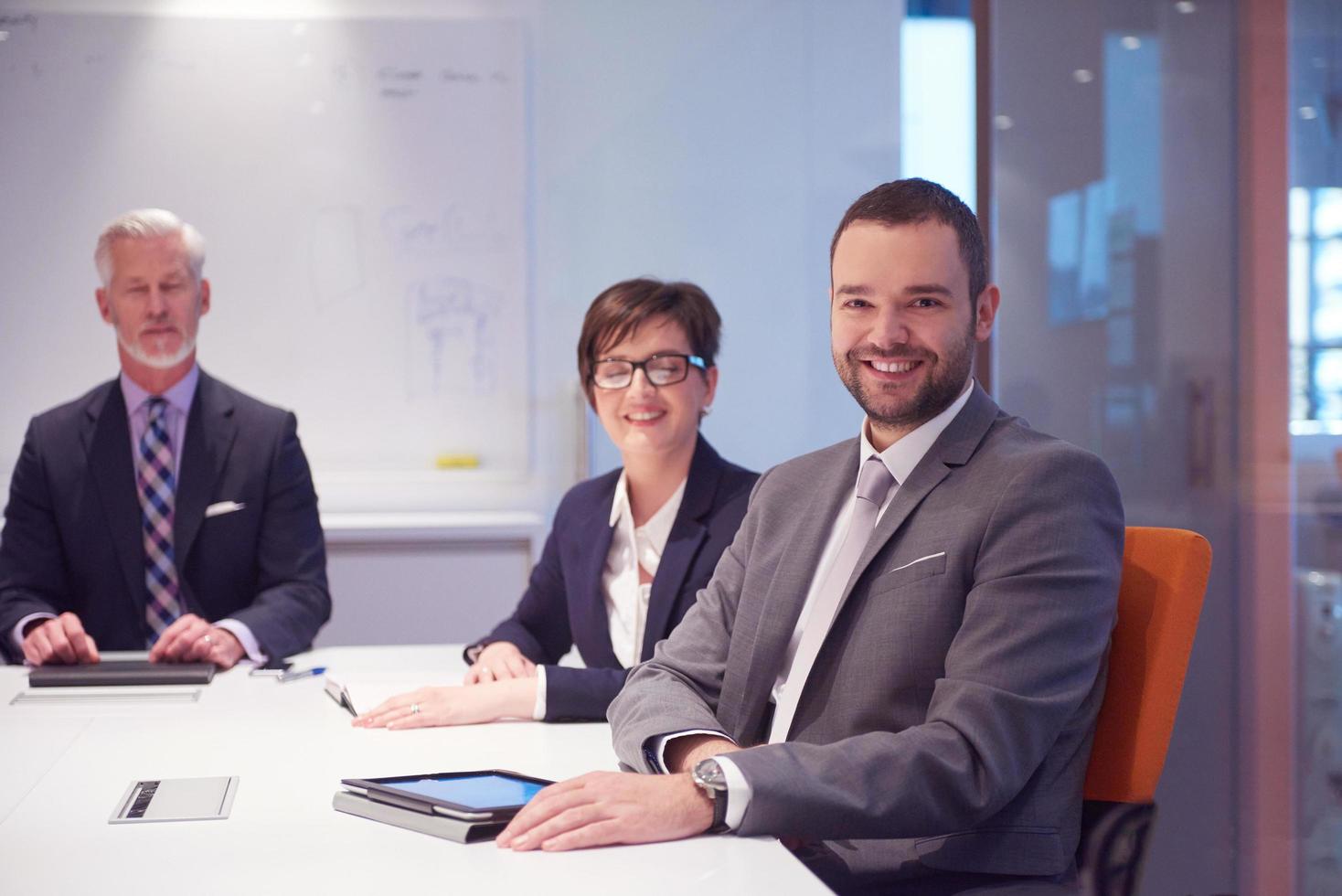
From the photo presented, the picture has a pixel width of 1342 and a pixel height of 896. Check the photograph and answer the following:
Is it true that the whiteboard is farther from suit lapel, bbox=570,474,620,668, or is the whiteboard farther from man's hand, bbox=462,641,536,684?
man's hand, bbox=462,641,536,684

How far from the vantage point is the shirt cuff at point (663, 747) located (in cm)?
158

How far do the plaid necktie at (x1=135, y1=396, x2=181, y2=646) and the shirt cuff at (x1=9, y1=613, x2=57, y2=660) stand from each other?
0.97 ft

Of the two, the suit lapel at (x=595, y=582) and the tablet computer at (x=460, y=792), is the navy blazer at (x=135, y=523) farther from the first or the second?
the tablet computer at (x=460, y=792)

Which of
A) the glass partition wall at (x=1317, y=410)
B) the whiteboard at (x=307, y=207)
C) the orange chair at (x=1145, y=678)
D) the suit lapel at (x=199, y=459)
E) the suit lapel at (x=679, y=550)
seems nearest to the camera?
the orange chair at (x=1145, y=678)

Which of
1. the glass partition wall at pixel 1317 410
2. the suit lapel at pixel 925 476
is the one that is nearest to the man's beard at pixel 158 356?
the suit lapel at pixel 925 476

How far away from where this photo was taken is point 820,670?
1639 millimetres

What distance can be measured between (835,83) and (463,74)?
1.39 m

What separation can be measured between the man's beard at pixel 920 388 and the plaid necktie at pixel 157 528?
5.89 feet

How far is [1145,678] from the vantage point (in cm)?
154

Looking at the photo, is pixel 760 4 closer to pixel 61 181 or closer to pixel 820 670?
pixel 61 181

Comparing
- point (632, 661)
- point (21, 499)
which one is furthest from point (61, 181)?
point (632, 661)

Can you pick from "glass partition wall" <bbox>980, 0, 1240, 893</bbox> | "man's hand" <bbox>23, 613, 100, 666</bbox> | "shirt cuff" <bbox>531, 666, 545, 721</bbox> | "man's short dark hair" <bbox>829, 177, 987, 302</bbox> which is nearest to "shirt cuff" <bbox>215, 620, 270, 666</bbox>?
"man's hand" <bbox>23, 613, 100, 666</bbox>

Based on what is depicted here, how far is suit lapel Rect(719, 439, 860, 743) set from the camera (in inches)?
68.0

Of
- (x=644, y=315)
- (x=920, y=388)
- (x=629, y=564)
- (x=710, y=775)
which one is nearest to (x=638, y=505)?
(x=629, y=564)
